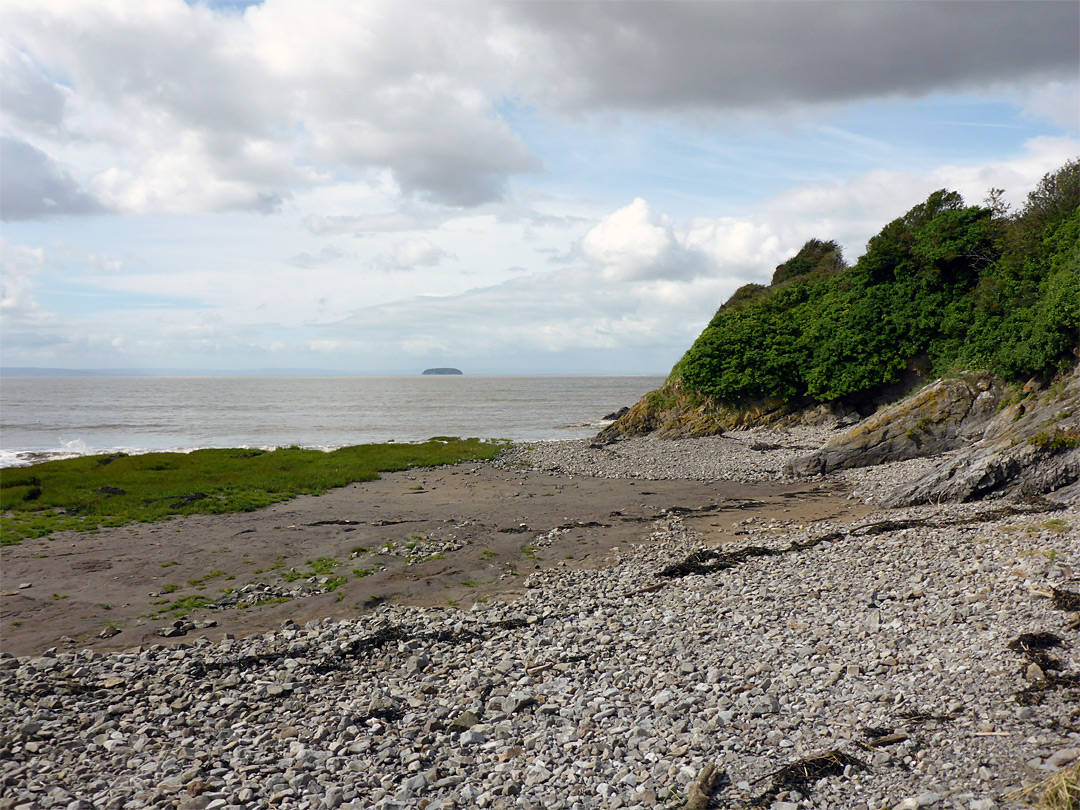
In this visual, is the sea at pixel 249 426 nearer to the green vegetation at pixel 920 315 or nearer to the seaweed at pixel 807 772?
the green vegetation at pixel 920 315

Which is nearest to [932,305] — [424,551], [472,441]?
[472,441]

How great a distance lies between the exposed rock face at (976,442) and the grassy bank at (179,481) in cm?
2332

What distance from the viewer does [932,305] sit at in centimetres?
3988

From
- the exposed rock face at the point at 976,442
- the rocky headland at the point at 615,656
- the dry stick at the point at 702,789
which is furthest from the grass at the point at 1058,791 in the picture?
the exposed rock face at the point at 976,442

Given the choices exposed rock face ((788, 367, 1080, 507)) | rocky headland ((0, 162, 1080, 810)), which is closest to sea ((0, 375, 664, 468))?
exposed rock face ((788, 367, 1080, 507))

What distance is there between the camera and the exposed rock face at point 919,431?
28547 millimetres

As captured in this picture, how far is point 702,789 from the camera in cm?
662

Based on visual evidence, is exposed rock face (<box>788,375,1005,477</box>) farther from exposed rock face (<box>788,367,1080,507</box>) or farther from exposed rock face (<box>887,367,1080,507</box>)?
exposed rock face (<box>887,367,1080,507</box>)

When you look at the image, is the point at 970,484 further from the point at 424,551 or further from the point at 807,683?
the point at 424,551

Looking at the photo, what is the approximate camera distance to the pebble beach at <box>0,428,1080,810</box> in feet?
22.4

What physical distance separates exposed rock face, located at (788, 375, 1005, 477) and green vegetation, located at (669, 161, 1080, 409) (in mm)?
2095

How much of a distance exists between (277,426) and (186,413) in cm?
2695

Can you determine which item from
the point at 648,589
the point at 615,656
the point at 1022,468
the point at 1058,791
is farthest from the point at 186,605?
the point at 1022,468

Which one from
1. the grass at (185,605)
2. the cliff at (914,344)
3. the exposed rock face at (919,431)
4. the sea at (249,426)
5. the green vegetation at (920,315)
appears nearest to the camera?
the grass at (185,605)
